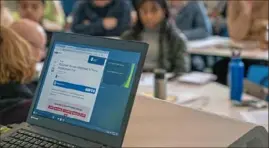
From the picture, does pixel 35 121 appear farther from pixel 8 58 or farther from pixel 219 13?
pixel 219 13

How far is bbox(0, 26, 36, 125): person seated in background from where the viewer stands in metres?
1.72

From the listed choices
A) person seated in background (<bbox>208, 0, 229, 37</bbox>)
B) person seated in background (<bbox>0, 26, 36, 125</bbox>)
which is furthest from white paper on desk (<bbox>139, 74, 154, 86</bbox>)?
person seated in background (<bbox>208, 0, 229, 37</bbox>)

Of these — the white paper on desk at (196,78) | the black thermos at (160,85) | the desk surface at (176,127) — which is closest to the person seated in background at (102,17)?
the white paper on desk at (196,78)

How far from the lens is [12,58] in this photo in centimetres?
180

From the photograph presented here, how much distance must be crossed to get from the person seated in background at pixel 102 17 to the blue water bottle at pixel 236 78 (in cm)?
241

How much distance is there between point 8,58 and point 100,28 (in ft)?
9.26

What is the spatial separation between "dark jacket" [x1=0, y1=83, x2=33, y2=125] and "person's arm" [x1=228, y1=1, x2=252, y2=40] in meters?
2.47

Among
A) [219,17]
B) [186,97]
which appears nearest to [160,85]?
[186,97]

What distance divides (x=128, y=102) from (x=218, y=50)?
2.93 meters

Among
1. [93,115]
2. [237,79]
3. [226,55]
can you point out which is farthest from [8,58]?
[226,55]

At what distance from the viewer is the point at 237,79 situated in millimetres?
2307

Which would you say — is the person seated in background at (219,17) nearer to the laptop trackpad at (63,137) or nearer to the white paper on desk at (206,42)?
the white paper on desk at (206,42)

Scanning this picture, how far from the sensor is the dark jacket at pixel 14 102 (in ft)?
5.16

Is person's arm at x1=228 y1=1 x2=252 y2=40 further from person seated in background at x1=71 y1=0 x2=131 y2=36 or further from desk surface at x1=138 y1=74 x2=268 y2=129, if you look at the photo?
desk surface at x1=138 y1=74 x2=268 y2=129
